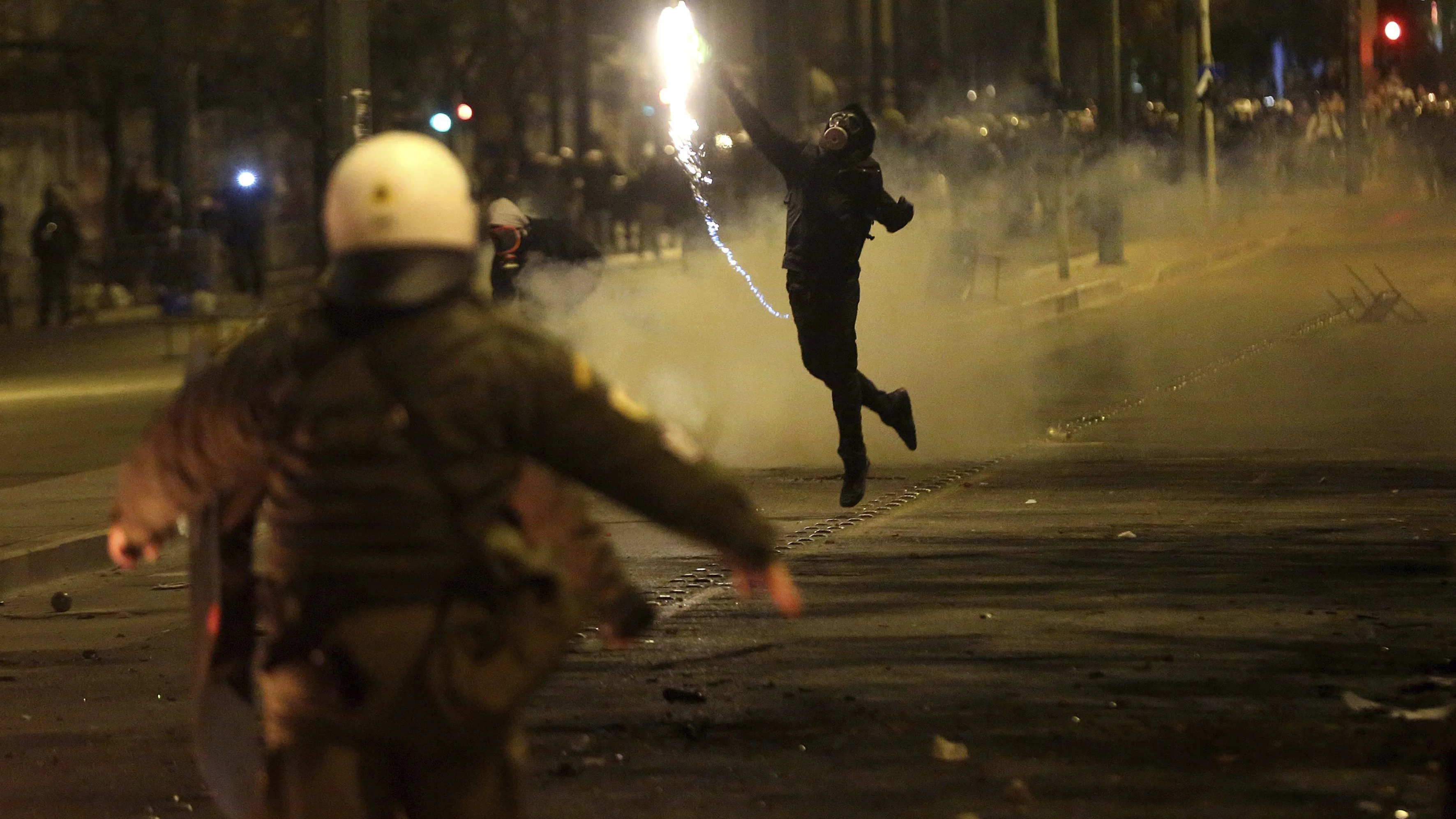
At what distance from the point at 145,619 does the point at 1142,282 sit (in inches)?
768

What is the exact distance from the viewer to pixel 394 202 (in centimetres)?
329

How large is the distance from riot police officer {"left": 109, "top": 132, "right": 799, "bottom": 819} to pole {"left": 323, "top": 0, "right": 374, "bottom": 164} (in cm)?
906

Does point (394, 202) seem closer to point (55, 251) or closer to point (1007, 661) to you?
point (1007, 661)

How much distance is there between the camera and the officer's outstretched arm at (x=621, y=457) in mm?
3344

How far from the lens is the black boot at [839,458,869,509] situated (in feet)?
35.4

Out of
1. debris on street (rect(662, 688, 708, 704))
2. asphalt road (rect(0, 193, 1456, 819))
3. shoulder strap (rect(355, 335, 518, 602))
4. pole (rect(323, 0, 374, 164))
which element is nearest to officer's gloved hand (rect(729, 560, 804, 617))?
shoulder strap (rect(355, 335, 518, 602))

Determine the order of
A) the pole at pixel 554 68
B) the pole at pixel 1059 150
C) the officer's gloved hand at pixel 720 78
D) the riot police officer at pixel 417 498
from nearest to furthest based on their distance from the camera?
the riot police officer at pixel 417 498
the officer's gloved hand at pixel 720 78
the pole at pixel 1059 150
the pole at pixel 554 68

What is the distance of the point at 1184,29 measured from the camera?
30.3m

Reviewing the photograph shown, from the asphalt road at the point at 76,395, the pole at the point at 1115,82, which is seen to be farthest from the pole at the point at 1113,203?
the asphalt road at the point at 76,395

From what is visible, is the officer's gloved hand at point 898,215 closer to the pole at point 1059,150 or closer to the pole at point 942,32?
the pole at point 1059,150

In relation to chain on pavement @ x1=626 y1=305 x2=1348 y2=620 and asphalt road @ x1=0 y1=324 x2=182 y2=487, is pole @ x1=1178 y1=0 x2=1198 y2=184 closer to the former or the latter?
chain on pavement @ x1=626 y1=305 x2=1348 y2=620

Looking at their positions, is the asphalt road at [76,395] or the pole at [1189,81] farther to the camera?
the pole at [1189,81]

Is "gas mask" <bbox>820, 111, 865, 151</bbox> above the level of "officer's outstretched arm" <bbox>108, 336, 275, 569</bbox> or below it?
above

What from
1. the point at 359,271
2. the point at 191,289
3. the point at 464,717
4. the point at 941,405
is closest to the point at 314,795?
the point at 464,717
